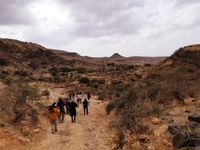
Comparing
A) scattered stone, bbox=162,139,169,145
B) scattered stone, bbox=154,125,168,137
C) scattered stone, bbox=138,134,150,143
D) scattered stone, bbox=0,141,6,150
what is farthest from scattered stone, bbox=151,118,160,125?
Result: scattered stone, bbox=0,141,6,150

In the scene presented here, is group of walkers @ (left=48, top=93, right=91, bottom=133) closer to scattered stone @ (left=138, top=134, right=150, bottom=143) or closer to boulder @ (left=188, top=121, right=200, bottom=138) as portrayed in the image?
scattered stone @ (left=138, top=134, right=150, bottom=143)

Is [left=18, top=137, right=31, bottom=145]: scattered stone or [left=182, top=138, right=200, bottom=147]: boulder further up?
[left=182, top=138, right=200, bottom=147]: boulder

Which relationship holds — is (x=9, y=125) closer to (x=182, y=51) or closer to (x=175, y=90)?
(x=175, y=90)

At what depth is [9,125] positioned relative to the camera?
16.2 m

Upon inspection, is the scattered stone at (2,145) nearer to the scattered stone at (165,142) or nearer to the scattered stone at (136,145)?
the scattered stone at (136,145)

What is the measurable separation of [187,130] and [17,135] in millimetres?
7176

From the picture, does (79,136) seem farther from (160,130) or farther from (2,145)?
(160,130)

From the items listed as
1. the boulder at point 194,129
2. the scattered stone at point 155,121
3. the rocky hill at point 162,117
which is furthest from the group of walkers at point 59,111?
the boulder at point 194,129

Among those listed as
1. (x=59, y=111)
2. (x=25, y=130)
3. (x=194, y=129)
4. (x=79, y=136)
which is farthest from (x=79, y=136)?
(x=194, y=129)

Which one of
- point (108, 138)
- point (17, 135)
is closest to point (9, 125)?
point (17, 135)

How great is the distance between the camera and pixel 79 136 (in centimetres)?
1608

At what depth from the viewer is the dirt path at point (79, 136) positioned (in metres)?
14.2

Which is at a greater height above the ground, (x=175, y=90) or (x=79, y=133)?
(x=175, y=90)

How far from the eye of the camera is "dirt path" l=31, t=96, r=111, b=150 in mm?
14242
